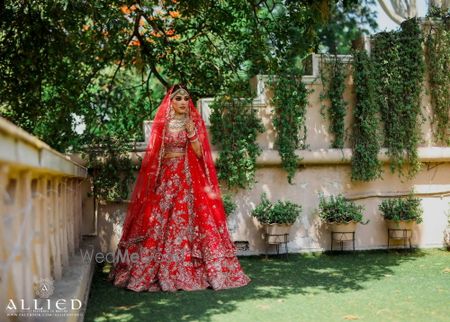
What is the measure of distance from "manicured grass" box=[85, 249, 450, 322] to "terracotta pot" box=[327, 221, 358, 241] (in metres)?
0.71

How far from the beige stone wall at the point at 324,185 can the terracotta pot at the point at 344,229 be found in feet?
0.96

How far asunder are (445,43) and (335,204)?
9.28ft

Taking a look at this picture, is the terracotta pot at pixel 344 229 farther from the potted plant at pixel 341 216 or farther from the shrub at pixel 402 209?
the shrub at pixel 402 209

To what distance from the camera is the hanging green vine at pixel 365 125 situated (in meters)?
7.75

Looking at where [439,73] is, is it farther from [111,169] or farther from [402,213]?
[111,169]

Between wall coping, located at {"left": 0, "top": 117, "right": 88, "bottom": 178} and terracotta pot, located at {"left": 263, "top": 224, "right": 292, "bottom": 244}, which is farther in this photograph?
terracotta pot, located at {"left": 263, "top": 224, "right": 292, "bottom": 244}

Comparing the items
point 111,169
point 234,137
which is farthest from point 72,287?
point 234,137

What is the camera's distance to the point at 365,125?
7.74 metres

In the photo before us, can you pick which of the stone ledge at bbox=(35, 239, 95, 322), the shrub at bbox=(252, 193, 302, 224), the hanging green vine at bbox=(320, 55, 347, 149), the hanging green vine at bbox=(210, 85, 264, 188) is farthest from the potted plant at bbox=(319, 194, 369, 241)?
the stone ledge at bbox=(35, 239, 95, 322)

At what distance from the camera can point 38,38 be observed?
6.62 meters

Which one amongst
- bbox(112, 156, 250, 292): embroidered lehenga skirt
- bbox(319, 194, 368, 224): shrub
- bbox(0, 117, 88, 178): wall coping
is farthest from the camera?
bbox(319, 194, 368, 224): shrub

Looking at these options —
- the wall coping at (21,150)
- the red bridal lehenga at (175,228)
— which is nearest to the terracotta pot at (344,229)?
the red bridal lehenga at (175,228)

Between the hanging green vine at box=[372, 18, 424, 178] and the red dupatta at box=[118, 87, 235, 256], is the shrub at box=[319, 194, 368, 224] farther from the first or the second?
the red dupatta at box=[118, 87, 235, 256]

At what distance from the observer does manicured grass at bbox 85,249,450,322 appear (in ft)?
14.6
